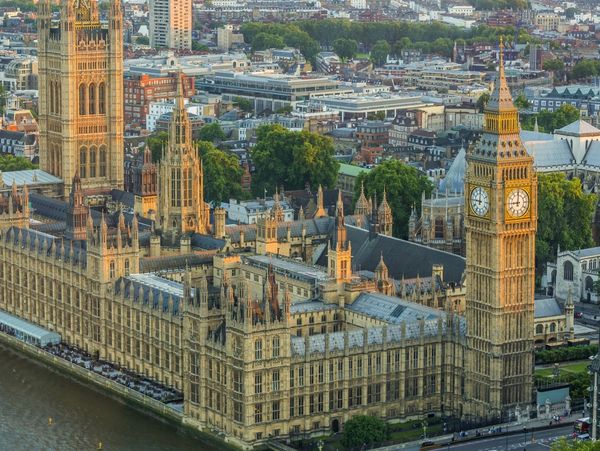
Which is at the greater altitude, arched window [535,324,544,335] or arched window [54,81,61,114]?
arched window [54,81,61,114]

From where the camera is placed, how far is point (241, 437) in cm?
12838

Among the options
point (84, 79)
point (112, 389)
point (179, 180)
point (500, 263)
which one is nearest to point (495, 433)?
point (500, 263)

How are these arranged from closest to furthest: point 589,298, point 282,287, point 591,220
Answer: point 282,287 < point 589,298 < point 591,220

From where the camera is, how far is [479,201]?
428ft

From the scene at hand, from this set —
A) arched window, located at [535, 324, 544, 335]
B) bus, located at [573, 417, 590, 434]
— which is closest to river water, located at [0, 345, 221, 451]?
bus, located at [573, 417, 590, 434]

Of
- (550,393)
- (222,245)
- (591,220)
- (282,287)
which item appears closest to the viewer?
(550,393)

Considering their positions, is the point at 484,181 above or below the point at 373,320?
above

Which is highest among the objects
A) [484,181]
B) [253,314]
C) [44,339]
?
[484,181]

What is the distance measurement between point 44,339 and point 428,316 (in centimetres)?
3958

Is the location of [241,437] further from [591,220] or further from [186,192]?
[591,220]

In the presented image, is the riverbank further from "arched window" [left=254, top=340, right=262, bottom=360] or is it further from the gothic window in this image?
the gothic window

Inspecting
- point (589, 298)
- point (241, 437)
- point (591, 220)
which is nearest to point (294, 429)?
point (241, 437)

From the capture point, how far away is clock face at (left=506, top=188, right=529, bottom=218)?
129000 millimetres

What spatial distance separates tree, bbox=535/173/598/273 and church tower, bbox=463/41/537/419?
51.8 metres
